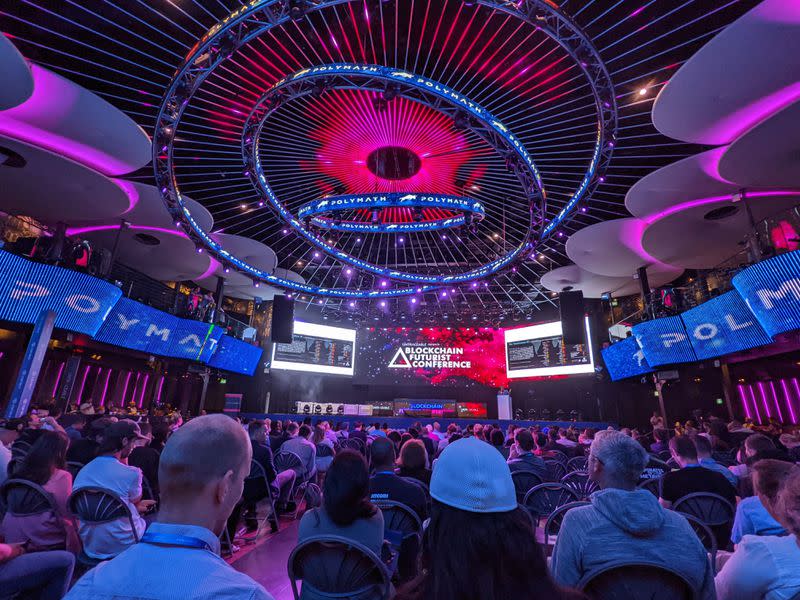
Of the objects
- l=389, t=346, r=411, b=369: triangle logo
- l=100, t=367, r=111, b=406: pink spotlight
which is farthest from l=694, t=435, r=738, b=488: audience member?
l=100, t=367, r=111, b=406: pink spotlight

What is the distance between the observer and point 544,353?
23984 mm

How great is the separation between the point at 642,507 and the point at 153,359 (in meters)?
21.3

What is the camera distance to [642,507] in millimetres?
2027

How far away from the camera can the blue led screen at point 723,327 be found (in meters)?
11.6

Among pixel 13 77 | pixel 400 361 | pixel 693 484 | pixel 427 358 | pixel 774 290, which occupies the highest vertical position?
pixel 13 77

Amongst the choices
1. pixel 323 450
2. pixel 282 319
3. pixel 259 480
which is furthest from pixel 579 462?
pixel 282 319

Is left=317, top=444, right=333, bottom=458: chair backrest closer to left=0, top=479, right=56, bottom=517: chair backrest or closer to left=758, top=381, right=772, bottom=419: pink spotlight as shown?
left=0, top=479, right=56, bottom=517: chair backrest

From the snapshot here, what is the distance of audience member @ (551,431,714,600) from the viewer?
6.26 ft

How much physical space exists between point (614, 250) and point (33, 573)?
1811 cm

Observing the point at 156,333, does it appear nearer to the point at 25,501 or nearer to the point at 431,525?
the point at 25,501

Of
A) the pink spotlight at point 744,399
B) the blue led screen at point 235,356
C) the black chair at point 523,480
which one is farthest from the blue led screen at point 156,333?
the pink spotlight at point 744,399

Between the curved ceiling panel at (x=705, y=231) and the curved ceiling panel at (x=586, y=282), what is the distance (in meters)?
3.36

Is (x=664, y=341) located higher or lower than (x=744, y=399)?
higher

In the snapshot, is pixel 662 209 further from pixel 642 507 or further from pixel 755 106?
pixel 642 507
